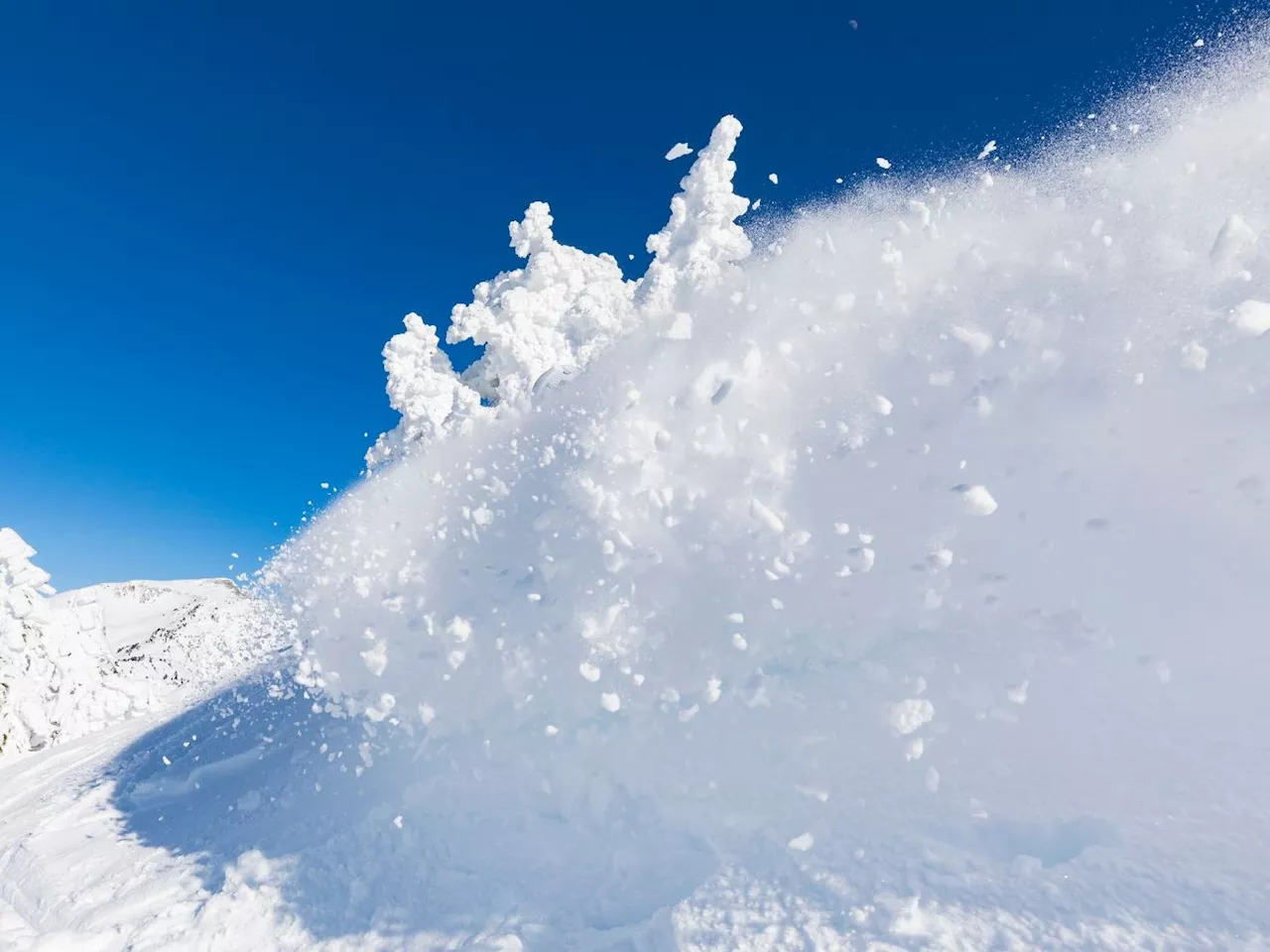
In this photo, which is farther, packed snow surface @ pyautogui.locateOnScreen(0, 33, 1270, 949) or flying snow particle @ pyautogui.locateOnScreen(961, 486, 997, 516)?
flying snow particle @ pyautogui.locateOnScreen(961, 486, 997, 516)

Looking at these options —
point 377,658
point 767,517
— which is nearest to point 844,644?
point 767,517

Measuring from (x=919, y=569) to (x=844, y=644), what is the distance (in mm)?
1015

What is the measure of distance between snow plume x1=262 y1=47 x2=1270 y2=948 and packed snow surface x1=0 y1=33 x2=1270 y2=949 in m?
0.03

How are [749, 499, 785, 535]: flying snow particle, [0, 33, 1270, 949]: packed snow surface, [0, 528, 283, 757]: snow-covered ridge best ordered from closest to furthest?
[0, 33, 1270, 949]: packed snow surface
[749, 499, 785, 535]: flying snow particle
[0, 528, 283, 757]: snow-covered ridge

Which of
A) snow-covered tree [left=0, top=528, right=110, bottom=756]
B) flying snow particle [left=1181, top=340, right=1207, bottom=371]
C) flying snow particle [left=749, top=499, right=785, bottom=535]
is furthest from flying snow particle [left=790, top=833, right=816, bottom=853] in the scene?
snow-covered tree [left=0, top=528, right=110, bottom=756]

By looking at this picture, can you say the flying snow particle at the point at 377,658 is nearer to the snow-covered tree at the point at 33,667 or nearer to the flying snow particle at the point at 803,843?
the flying snow particle at the point at 803,843

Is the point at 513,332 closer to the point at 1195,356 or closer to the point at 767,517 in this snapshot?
the point at 767,517

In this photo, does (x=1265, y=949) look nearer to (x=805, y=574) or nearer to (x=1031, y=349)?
(x=805, y=574)

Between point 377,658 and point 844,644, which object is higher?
point 844,644

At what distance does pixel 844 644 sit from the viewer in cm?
724

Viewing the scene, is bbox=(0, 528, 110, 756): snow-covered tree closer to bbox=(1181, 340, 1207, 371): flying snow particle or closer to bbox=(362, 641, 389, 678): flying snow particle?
bbox=(362, 641, 389, 678): flying snow particle

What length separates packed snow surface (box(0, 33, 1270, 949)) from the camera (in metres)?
5.61

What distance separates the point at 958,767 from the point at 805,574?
2.19m

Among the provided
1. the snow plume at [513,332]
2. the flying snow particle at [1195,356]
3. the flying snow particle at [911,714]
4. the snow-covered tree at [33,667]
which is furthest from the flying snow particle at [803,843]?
the snow-covered tree at [33,667]
